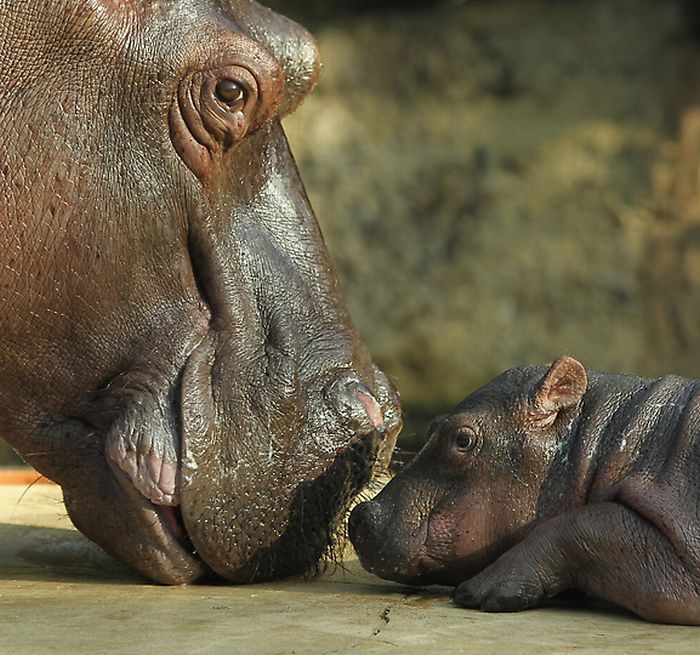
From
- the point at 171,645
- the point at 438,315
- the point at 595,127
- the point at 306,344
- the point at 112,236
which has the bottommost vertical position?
the point at 171,645

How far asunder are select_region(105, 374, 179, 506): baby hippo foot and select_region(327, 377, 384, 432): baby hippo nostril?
0.46 m

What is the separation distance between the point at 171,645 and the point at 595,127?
785 cm

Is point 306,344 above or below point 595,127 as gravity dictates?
below

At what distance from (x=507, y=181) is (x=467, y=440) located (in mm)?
6551

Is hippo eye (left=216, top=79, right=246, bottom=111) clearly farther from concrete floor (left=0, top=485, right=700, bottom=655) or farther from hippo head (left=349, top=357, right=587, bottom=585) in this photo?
concrete floor (left=0, top=485, right=700, bottom=655)

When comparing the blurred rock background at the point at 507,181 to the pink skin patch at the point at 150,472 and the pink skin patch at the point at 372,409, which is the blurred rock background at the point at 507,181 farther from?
the pink skin patch at the point at 150,472

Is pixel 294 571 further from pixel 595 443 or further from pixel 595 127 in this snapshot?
pixel 595 127

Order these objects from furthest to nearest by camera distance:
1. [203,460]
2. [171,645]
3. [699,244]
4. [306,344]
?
[699,244] < [306,344] < [203,460] < [171,645]

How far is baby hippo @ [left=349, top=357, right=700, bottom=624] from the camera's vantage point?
3.67 m

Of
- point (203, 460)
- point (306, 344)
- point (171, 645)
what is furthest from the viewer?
point (306, 344)

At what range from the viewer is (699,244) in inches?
402

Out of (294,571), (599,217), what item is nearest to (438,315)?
(599,217)

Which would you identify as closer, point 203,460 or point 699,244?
point 203,460

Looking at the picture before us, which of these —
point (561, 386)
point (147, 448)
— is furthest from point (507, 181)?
point (147, 448)
